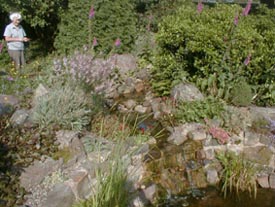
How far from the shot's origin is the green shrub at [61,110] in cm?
449

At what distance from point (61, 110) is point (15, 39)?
11.9ft

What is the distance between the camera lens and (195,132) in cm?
538

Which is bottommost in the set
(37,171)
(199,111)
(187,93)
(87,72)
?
(37,171)

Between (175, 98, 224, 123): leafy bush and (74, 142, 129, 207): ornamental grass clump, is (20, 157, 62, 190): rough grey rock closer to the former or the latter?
(74, 142, 129, 207): ornamental grass clump

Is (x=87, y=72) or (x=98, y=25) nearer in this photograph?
(x=87, y=72)

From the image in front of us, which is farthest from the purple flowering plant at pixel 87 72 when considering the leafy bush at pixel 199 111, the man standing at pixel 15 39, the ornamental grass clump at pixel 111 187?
the man standing at pixel 15 39

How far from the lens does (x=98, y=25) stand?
27.3ft

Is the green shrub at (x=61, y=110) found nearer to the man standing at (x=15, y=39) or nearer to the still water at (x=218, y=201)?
the still water at (x=218, y=201)

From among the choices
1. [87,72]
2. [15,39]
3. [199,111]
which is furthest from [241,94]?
[15,39]

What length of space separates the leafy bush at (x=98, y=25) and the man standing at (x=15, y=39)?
1.04 meters

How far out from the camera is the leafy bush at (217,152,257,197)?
15.2 feet

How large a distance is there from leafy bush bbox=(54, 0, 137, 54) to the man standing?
1.04 meters

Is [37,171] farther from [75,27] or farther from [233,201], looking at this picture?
[75,27]

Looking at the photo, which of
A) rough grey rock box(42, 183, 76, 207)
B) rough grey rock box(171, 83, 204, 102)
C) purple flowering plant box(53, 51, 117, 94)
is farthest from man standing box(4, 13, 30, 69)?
rough grey rock box(42, 183, 76, 207)
